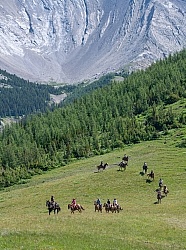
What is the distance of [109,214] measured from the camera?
189ft

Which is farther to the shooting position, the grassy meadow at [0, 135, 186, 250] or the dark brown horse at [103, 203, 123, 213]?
the dark brown horse at [103, 203, 123, 213]

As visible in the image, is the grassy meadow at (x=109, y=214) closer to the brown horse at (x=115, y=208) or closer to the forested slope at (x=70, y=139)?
the brown horse at (x=115, y=208)

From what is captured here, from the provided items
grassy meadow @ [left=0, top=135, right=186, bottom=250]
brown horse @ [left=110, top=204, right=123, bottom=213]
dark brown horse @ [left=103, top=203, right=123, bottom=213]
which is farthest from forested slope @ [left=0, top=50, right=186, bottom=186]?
brown horse @ [left=110, top=204, right=123, bottom=213]

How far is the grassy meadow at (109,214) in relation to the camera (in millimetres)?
38281

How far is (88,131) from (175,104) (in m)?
43.2

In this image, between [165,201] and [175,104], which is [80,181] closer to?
[165,201]

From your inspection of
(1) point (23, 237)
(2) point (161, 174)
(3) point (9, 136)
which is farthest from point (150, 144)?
(1) point (23, 237)

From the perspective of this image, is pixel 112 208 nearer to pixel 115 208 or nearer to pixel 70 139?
pixel 115 208

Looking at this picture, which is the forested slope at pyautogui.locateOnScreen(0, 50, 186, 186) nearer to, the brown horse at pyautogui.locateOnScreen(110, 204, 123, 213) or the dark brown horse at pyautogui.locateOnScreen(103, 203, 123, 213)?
the dark brown horse at pyautogui.locateOnScreen(103, 203, 123, 213)

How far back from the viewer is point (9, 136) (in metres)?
196

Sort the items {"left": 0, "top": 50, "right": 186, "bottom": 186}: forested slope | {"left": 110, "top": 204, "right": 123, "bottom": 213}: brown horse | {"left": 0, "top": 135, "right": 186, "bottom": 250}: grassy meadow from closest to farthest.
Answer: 1. {"left": 0, "top": 135, "right": 186, "bottom": 250}: grassy meadow
2. {"left": 110, "top": 204, "right": 123, "bottom": 213}: brown horse
3. {"left": 0, "top": 50, "right": 186, "bottom": 186}: forested slope

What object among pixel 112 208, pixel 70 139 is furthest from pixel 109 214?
pixel 70 139

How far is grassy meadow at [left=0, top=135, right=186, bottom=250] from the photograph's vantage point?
126 ft

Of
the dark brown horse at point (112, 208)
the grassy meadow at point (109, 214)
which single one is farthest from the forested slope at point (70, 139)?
the dark brown horse at point (112, 208)
